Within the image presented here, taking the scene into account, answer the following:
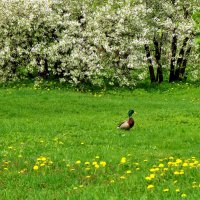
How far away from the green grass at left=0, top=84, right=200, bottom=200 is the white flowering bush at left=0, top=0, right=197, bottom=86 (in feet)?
9.71

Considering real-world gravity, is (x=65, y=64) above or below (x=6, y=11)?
below

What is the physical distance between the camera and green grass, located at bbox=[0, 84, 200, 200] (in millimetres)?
9328

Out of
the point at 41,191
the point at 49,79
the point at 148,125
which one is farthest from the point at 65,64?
the point at 41,191

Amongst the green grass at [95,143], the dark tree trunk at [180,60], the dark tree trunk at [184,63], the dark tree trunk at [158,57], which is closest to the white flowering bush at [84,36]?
the dark tree trunk at [180,60]

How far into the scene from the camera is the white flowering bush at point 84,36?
36.1 m

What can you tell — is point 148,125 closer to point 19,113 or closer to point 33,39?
point 19,113

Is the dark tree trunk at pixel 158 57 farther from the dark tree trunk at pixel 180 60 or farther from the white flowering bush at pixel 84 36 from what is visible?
the dark tree trunk at pixel 180 60

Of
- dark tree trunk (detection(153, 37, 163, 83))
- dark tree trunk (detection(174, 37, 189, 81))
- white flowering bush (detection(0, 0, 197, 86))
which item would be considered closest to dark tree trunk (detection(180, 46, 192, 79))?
Result: dark tree trunk (detection(174, 37, 189, 81))

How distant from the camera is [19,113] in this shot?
25.2 metres

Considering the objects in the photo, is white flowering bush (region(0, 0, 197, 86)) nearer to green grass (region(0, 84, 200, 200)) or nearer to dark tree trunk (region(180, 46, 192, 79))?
dark tree trunk (region(180, 46, 192, 79))

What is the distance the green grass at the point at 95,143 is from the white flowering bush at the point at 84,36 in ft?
9.71

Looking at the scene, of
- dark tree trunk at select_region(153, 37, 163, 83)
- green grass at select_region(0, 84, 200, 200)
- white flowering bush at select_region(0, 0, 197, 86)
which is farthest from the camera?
dark tree trunk at select_region(153, 37, 163, 83)

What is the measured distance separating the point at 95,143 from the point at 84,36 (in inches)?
815

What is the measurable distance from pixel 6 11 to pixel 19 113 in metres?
15.4
